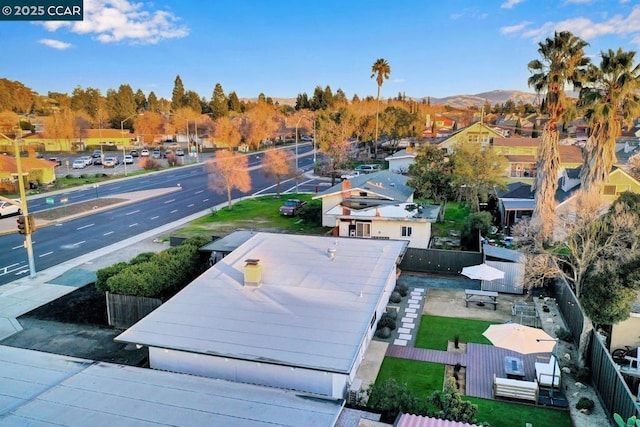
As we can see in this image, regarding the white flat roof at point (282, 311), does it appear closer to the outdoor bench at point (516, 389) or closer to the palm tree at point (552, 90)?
the outdoor bench at point (516, 389)

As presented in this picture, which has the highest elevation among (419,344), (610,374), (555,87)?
(555,87)

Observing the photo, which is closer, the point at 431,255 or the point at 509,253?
the point at 509,253

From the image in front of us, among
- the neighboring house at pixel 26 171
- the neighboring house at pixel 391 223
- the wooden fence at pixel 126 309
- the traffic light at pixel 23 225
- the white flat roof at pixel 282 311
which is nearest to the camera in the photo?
the white flat roof at pixel 282 311

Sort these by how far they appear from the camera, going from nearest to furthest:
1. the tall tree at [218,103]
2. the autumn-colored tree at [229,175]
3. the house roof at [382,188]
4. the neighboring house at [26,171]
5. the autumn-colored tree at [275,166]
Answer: the house roof at [382,188], the autumn-colored tree at [229,175], the autumn-colored tree at [275,166], the neighboring house at [26,171], the tall tree at [218,103]

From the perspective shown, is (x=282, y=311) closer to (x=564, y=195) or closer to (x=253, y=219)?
(x=253, y=219)

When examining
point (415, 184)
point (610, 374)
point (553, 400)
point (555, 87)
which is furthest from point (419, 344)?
point (415, 184)

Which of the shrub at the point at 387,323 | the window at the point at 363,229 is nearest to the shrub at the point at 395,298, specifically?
the shrub at the point at 387,323

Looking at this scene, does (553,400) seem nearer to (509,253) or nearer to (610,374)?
(610,374)

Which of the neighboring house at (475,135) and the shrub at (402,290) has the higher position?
the neighboring house at (475,135)
